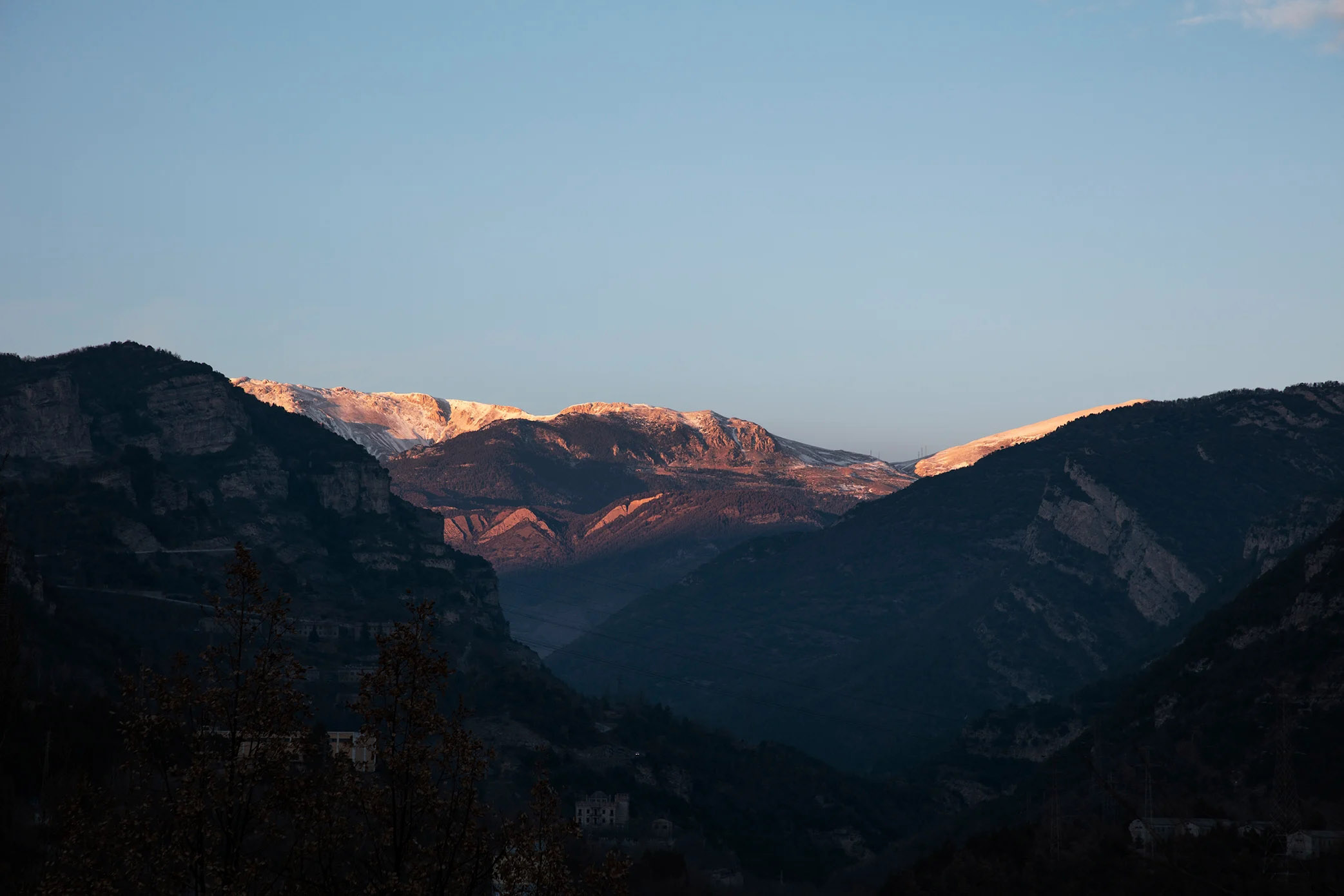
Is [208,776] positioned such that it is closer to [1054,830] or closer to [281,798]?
[281,798]

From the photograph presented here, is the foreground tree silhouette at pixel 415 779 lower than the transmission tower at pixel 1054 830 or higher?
higher

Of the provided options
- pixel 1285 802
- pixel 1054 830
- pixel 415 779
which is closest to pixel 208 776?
pixel 415 779

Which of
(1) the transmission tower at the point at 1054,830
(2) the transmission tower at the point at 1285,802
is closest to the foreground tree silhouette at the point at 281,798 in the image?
(2) the transmission tower at the point at 1285,802

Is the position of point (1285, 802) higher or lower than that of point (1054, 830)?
higher

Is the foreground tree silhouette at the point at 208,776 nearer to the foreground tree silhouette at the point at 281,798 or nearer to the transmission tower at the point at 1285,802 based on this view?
the foreground tree silhouette at the point at 281,798

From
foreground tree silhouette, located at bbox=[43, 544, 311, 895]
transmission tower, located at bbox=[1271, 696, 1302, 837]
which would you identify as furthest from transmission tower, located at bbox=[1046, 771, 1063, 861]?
foreground tree silhouette, located at bbox=[43, 544, 311, 895]

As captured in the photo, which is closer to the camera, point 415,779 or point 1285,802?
point 415,779

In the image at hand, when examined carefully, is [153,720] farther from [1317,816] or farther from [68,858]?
[1317,816]

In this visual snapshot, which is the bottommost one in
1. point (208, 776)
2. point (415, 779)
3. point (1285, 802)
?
point (1285, 802)

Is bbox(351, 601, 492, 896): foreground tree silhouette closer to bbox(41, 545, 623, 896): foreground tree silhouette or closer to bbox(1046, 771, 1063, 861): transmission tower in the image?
bbox(41, 545, 623, 896): foreground tree silhouette

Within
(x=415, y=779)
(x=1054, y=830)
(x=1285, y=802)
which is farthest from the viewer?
(x=1054, y=830)

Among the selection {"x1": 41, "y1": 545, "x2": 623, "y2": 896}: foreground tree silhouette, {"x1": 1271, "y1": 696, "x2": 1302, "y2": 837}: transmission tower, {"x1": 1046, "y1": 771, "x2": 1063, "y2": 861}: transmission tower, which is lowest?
{"x1": 1046, "y1": 771, "x2": 1063, "y2": 861}: transmission tower

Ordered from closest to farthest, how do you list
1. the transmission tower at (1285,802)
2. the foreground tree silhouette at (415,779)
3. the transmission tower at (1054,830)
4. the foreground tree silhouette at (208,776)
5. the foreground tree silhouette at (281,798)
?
1. the foreground tree silhouette at (208,776)
2. the foreground tree silhouette at (281,798)
3. the foreground tree silhouette at (415,779)
4. the transmission tower at (1285,802)
5. the transmission tower at (1054,830)

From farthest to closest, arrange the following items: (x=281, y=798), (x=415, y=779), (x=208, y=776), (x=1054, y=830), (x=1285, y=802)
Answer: (x=1054, y=830) < (x=1285, y=802) < (x=415, y=779) < (x=281, y=798) < (x=208, y=776)
